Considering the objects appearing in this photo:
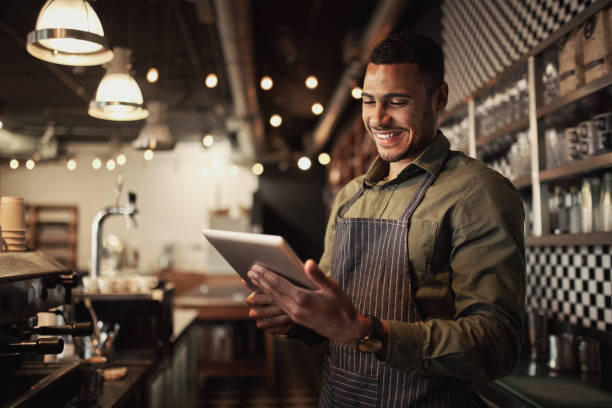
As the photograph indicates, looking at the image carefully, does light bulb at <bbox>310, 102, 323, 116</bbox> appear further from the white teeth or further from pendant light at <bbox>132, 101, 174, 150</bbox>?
the white teeth

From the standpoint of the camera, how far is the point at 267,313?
1409 millimetres

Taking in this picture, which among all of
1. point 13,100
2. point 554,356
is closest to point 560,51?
point 554,356

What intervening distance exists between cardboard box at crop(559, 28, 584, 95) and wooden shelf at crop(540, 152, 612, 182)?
13.6 inches

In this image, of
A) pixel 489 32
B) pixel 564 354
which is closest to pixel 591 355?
pixel 564 354

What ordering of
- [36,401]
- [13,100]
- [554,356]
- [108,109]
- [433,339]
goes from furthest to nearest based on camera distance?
[13,100]
[108,109]
[554,356]
[36,401]
[433,339]

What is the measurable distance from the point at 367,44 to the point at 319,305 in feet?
13.2

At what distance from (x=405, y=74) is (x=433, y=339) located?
686 mm

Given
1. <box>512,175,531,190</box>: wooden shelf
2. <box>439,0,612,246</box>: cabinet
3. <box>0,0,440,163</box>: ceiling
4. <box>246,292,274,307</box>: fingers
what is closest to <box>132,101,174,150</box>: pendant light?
<box>0,0,440,163</box>: ceiling

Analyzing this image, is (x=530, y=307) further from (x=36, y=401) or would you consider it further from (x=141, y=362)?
(x=36, y=401)

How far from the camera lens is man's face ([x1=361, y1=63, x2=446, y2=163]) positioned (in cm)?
144

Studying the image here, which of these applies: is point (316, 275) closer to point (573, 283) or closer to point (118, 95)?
point (573, 283)

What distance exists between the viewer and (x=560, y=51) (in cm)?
253

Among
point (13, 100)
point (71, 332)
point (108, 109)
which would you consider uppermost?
point (13, 100)

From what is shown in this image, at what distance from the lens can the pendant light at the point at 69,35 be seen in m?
2.07
